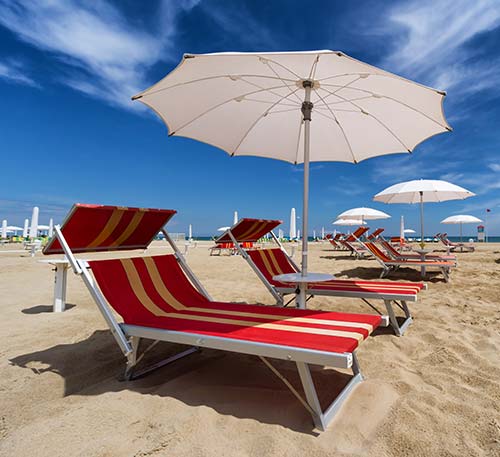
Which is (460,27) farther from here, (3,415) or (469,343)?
(3,415)

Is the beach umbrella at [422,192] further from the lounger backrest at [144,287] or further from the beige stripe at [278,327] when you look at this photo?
the beige stripe at [278,327]

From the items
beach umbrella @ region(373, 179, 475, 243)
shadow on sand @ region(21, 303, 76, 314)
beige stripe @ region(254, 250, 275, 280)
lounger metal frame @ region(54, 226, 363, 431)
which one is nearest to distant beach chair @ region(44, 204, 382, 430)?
lounger metal frame @ region(54, 226, 363, 431)

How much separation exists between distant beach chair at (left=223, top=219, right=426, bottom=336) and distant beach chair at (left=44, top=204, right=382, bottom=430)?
88 centimetres

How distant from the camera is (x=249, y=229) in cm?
411

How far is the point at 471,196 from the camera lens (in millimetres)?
8648

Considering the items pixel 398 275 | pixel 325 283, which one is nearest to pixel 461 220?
pixel 398 275

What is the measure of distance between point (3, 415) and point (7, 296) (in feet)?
13.5

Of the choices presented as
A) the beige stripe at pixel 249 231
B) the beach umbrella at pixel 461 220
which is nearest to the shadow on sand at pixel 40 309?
the beige stripe at pixel 249 231

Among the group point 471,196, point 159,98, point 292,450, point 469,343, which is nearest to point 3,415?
point 292,450

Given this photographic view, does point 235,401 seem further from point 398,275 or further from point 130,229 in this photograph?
point 398,275

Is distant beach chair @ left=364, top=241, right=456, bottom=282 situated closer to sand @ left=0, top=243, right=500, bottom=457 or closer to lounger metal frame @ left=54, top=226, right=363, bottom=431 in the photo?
sand @ left=0, top=243, right=500, bottom=457

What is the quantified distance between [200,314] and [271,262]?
2034 mm

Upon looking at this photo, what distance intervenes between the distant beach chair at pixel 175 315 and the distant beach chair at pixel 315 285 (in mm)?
882

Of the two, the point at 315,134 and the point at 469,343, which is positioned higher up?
the point at 315,134
